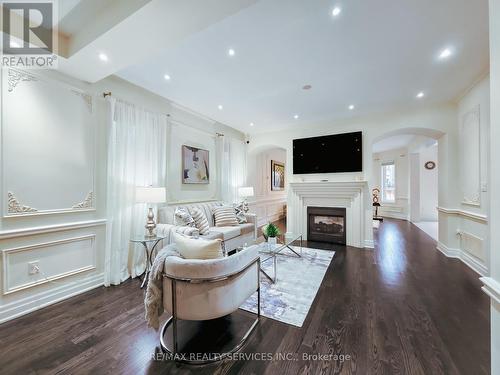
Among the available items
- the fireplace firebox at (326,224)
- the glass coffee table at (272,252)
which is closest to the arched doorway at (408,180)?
the fireplace firebox at (326,224)

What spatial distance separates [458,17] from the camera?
1885 millimetres

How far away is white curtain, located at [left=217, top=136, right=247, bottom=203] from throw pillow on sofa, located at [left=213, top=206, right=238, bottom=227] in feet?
2.59

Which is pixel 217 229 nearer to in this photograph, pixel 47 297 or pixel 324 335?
pixel 47 297

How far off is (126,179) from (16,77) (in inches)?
59.5

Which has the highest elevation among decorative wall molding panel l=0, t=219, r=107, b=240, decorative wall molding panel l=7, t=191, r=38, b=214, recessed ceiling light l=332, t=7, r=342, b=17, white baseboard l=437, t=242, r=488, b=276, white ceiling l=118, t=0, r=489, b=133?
white ceiling l=118, t=0, r=489, b=133

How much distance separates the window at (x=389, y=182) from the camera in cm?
831

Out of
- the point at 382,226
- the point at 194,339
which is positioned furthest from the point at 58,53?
the point at 382,226

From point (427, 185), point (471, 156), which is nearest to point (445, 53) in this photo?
point (471, 156)

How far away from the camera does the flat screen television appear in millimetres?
4492

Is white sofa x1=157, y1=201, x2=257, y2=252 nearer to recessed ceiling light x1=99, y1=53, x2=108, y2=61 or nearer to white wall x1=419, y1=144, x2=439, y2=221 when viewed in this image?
recessed ceiling light x1=99, y1=53, x2=108, y2=61

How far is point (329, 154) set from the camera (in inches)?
189

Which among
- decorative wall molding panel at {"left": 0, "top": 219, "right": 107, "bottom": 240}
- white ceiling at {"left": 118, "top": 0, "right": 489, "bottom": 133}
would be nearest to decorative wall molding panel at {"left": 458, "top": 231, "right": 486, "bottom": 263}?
white ceiling at {"left": 118, "top": 0, "right": 489, "bottom": 133}

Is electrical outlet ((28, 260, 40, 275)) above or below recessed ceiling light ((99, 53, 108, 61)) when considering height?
below

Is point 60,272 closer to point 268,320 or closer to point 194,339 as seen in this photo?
point 194,339
